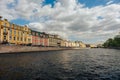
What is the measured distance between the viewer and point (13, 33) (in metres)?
88.3

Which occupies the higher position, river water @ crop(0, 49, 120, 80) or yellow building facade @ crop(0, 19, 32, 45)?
yellow building facade @ crop(0, 19, 32, 45)

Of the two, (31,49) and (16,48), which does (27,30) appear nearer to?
(31,49)

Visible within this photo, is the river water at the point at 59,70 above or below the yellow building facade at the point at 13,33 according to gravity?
below

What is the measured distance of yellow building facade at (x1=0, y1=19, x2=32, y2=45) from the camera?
7948 centimetres

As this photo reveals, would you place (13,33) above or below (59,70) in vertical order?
above

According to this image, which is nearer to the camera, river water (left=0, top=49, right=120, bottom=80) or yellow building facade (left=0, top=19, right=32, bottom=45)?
river water (left=0, top=49, right=120, bottom=80)

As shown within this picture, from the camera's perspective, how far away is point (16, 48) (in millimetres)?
76188

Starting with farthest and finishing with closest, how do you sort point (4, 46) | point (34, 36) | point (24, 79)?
point (34, 36) → point (4, 46) → point (24, 79)

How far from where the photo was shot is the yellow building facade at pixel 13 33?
79481 mm

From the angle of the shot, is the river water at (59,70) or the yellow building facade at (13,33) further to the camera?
the yellow building facade at (13,33)

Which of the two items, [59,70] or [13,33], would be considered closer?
[59,70]

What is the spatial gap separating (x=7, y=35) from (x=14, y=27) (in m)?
8.89

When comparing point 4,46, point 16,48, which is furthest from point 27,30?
point 4,46

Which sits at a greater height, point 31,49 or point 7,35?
point 7,35
